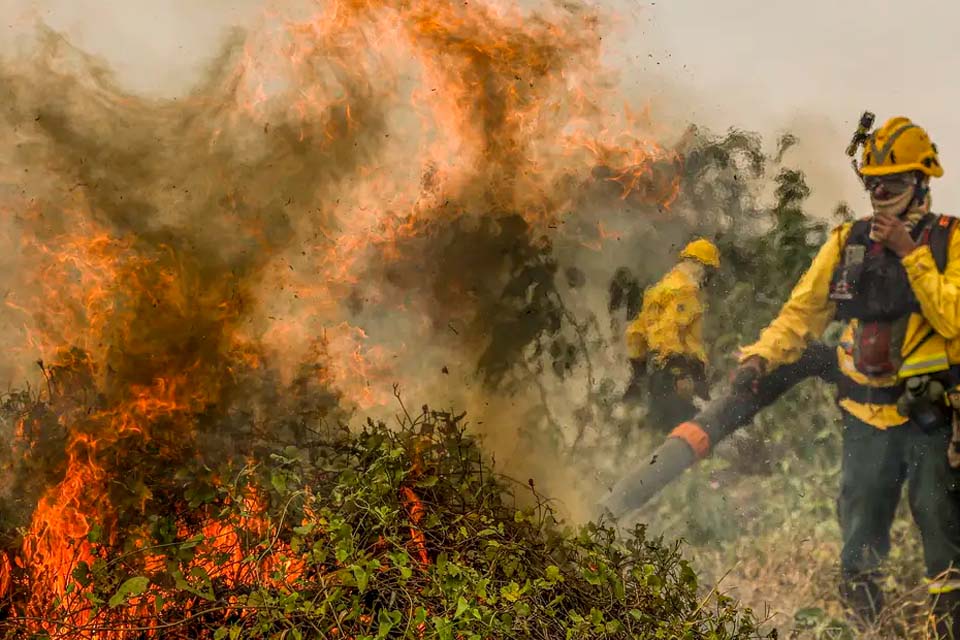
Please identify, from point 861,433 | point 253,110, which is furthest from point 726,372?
point 253,110

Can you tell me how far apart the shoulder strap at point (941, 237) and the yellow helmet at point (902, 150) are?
0.88 ft

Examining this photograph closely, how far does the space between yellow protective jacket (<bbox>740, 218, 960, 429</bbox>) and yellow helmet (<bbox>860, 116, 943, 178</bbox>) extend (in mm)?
378

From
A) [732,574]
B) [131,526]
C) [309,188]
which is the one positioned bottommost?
[131,526]

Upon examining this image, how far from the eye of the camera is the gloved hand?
6.07 meters

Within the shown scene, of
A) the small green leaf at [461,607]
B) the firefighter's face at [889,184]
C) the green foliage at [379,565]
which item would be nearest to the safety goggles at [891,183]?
the firefighter's face at [889,184]

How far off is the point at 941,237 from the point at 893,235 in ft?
0.80

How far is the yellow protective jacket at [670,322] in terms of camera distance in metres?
6.10

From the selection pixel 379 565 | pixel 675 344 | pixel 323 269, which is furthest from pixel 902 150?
pixel 379 565

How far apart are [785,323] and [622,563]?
1.65m

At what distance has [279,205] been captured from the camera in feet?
19.5

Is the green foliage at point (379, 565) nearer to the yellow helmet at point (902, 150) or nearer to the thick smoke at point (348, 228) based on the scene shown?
the thick smoke at point (348, 228)

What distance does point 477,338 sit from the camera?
610cm

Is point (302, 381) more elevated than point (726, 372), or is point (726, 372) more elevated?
point (726, 372)

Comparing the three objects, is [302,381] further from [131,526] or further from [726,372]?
[726,372]
